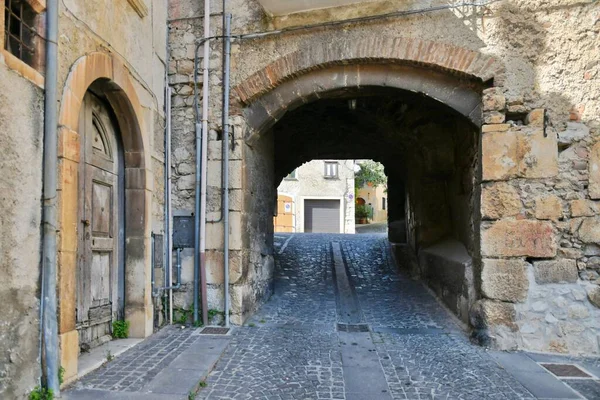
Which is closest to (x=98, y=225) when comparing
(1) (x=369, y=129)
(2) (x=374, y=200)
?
(1) (x=369, y=129)

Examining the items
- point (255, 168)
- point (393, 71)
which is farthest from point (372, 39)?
point (255, 168)

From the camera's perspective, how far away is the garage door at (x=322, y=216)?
74.2 feet

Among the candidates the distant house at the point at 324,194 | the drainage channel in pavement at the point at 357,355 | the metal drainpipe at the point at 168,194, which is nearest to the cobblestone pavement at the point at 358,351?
the drainage channel in pavement at the point at 357,355

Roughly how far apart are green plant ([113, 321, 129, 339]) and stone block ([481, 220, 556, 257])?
3.65 metres

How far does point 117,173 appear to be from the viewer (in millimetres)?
4418

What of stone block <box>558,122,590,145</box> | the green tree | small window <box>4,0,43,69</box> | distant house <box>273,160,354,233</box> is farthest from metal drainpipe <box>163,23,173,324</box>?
the green tree

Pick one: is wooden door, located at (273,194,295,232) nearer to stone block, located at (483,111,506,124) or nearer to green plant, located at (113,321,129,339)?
green plant, located at (113,321,129,339)

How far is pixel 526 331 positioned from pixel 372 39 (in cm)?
336

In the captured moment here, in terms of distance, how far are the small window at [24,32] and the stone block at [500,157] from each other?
398 centimetres

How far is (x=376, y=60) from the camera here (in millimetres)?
4781

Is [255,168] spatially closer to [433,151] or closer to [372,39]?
[372,39]

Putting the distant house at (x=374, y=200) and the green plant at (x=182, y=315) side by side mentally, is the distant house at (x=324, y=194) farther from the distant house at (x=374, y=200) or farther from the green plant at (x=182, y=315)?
the green plant at (x=182, y=315)

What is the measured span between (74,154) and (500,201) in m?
3.85

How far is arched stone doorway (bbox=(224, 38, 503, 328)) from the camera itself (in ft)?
15.2
